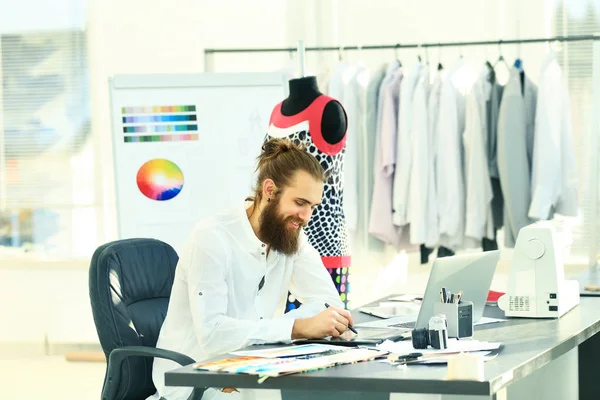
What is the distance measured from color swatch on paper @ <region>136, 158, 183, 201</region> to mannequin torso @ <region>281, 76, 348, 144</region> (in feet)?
2.69

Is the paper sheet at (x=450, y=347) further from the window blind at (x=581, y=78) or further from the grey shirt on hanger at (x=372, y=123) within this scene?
the window blind at (x=581, y=78)

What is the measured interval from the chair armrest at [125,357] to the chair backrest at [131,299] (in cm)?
3

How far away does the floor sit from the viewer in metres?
5.21

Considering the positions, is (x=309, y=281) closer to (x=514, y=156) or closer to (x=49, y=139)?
(x=514, y=156)

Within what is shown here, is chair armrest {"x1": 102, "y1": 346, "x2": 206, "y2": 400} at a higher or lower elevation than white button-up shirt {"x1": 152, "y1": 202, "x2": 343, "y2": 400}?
lower

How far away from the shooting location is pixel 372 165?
5.17 m

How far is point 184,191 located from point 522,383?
2236 millimetres

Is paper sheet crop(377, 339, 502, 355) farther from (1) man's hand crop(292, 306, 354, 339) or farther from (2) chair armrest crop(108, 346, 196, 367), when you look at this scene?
(2) chair armrest crop(108, 346, 196, 367)

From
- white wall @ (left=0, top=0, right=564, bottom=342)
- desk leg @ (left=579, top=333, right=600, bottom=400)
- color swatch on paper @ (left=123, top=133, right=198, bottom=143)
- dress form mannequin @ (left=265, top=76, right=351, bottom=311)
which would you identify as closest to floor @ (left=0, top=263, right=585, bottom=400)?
white wall @ (left=0, top=0, right=564, bottom=342)

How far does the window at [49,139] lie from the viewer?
6469 mm

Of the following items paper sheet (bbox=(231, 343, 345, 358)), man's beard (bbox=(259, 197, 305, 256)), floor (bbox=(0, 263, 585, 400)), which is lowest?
floor (bbox=(0, 263, 585, 400))

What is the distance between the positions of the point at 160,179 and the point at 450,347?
Answer: 2462 millimetres

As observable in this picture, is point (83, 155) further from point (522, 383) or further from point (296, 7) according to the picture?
point (522, 383)

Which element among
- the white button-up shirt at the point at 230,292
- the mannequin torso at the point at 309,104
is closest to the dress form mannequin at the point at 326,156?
the mannequin torso at the point at 309,104
